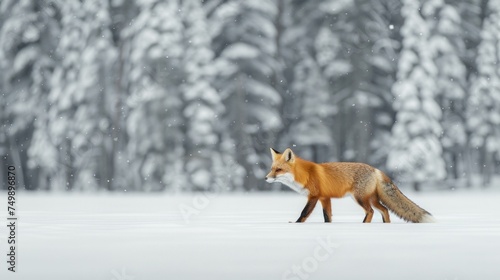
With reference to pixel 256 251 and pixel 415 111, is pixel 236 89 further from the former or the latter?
pixel 256 251

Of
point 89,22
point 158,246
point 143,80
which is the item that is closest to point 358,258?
point 158,246

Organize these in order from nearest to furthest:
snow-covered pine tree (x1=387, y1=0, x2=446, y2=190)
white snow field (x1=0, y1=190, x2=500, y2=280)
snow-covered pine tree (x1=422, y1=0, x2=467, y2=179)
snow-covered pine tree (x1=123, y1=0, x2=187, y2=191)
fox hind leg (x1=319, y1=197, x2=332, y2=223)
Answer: white snow field (x1=0, y1=190, x2=500, y2=280) < fox hind leg (x1=319, y1=197, x2=332, y2=223) < snow-covered pine tree (x1=123, y1=0, x2=187, y2=191) < snow-covered pine tree (x1=387, y1=0, x2=446, y2=190) < snow-covered pine tree (x1=422, y1=0, x2=467, y2=179)

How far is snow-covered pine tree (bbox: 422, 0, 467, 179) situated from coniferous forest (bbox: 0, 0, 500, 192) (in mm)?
90

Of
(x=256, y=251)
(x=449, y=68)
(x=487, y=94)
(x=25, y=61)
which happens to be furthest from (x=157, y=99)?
(x=256, y=251)

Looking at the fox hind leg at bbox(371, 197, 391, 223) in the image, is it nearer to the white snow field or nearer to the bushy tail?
the bushy tail

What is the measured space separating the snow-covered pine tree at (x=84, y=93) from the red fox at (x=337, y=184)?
30030mm

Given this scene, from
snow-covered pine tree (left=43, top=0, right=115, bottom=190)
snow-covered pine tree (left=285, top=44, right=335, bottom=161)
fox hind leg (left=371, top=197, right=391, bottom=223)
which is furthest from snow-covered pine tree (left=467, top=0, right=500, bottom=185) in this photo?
fox hind leg (left=371, top=197, right=391, bottom=223)

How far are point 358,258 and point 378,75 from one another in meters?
37.4

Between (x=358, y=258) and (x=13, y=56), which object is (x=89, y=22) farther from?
(x=358, y=258)

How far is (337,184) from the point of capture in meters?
13.4

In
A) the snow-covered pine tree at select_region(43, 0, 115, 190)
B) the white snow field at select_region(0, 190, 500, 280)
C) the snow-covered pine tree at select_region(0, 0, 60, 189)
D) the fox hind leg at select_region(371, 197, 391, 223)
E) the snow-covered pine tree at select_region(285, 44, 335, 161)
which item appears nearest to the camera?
the white snow field at select_region(0, 190, 500, 280)

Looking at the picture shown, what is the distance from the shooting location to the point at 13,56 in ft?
151

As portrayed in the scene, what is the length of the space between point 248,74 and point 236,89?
0.92 metres

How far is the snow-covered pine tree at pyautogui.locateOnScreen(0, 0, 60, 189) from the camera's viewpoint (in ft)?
148
